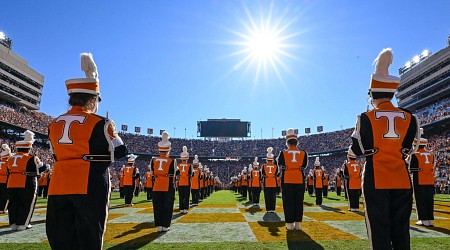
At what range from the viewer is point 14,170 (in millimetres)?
9250

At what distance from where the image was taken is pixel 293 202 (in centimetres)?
837

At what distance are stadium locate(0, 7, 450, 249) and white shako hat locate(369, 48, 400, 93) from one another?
312 cm

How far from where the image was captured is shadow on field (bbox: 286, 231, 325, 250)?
6039mm

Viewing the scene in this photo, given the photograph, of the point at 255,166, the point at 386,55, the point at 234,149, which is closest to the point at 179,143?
the point at 234,149

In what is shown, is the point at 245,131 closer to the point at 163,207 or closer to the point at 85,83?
the point at 163,207

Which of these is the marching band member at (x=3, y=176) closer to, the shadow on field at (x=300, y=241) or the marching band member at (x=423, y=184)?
the shadow on field at (x=300, y=241)

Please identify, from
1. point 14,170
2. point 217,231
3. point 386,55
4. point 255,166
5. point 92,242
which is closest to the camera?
point 92,242

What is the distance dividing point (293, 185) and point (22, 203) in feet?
23.7

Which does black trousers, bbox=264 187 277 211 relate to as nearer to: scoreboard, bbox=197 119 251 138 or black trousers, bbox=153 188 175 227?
black trousers, bbox=153 188 175 227

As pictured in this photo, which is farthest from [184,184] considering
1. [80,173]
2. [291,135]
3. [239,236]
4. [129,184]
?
[80,173]

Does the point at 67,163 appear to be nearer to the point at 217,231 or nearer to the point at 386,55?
the point at 386,55

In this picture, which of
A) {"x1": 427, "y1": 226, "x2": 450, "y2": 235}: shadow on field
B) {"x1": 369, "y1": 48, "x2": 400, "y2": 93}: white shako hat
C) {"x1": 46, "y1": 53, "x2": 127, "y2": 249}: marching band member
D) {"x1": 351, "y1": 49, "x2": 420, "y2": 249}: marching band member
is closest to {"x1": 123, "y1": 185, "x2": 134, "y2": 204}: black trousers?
{"x1": 427, "y1": 226, "x2": 450, "y2": 235}: shadow on field

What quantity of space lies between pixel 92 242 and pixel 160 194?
18.1 feet

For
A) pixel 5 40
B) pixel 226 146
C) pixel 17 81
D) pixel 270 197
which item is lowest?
pixel 270 197
